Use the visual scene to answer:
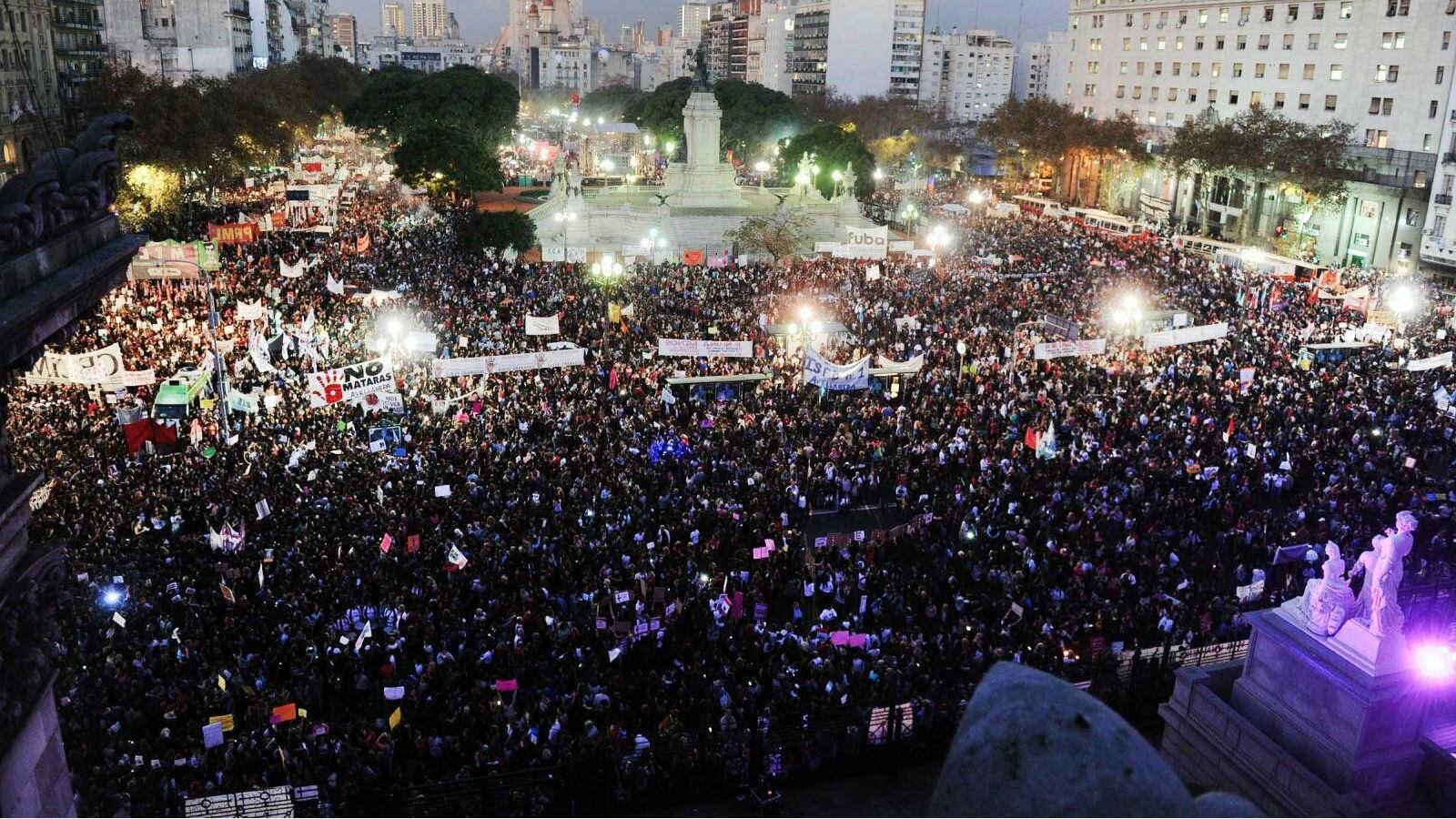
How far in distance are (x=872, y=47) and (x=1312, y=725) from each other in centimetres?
14121

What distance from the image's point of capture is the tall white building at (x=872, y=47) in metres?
140

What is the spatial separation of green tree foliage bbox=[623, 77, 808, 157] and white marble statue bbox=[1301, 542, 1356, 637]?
259 feet

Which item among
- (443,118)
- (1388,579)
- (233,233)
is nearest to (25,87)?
(443,118)

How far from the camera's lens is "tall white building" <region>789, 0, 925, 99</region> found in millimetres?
140000

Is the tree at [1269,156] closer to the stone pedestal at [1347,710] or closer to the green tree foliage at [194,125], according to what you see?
the stone pedestal at [1347,710]

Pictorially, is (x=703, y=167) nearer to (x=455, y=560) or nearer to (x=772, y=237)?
(x=772, y=237)

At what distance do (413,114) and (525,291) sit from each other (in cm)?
4153

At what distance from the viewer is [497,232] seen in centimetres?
4859

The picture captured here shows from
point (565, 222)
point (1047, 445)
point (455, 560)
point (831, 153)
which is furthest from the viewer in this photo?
point (831, 153)

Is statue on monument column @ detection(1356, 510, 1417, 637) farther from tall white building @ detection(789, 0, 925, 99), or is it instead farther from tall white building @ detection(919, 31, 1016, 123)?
tall white building @ detection(919, 31, 1016, 123)

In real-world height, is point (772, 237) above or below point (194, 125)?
below

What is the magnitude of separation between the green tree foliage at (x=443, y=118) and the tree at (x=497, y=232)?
44.6ft

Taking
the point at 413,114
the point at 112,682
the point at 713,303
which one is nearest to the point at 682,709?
the point at 112,682

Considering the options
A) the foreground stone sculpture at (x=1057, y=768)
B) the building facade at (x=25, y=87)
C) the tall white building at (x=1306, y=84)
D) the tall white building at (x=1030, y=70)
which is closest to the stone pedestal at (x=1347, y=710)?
the foreground stone sculpture at (x=1057, y=768)
